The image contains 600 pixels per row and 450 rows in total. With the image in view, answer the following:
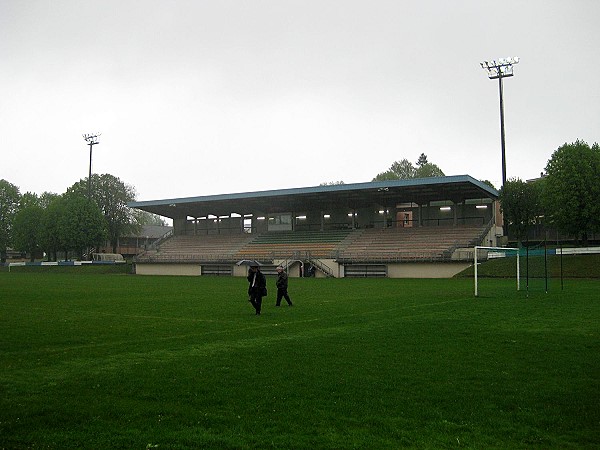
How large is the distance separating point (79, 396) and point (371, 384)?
403 centimetres

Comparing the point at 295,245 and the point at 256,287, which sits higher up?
the point at 295,245

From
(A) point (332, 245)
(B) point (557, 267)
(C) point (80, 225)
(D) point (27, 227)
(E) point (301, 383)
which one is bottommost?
(B) point (557, 267)

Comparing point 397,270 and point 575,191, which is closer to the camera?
point 575,191

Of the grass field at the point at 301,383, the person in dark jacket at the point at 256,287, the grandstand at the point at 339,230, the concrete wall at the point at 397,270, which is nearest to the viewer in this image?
the grass field at the point at 301,383

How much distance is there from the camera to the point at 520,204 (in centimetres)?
5566

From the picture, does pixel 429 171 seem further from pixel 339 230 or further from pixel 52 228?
pixel 52 228

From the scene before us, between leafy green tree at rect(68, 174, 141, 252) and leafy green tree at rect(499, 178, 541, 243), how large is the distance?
189ft

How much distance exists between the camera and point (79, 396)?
25.1 ft

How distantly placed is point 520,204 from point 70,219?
184 feet

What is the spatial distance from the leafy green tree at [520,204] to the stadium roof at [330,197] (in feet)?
6.79

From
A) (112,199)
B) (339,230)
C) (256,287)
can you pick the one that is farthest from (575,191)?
(112,199)

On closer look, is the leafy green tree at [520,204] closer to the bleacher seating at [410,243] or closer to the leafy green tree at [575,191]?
the bleacher seating at [410,243]

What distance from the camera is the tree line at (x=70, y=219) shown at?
77438 mm

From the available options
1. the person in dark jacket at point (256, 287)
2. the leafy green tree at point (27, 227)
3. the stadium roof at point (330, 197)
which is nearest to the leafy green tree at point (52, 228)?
the leafy green tree at point (27, 227)
